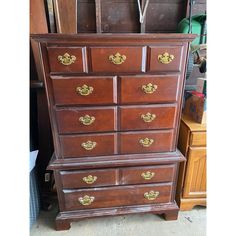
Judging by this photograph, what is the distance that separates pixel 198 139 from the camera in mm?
1319

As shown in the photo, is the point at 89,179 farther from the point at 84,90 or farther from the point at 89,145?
the point at 84,90

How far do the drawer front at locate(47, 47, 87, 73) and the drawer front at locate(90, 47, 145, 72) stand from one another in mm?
58

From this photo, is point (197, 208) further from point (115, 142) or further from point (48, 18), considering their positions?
point (48, 18)

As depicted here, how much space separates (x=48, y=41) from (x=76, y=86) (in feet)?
0.87

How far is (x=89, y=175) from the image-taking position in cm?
127

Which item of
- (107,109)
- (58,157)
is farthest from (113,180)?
(107,109)

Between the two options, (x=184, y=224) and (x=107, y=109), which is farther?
(x=184, y=224)

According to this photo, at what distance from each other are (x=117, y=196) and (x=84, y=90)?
806 millimetres

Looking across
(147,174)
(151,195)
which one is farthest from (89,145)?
(151,195)

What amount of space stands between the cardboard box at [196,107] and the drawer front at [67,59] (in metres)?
0.83

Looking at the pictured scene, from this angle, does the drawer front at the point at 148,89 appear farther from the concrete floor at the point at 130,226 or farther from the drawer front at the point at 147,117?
the concrete floor at the point at 130,226

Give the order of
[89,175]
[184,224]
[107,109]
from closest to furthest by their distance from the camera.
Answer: [107,109]
[89,175]
[184,224]
